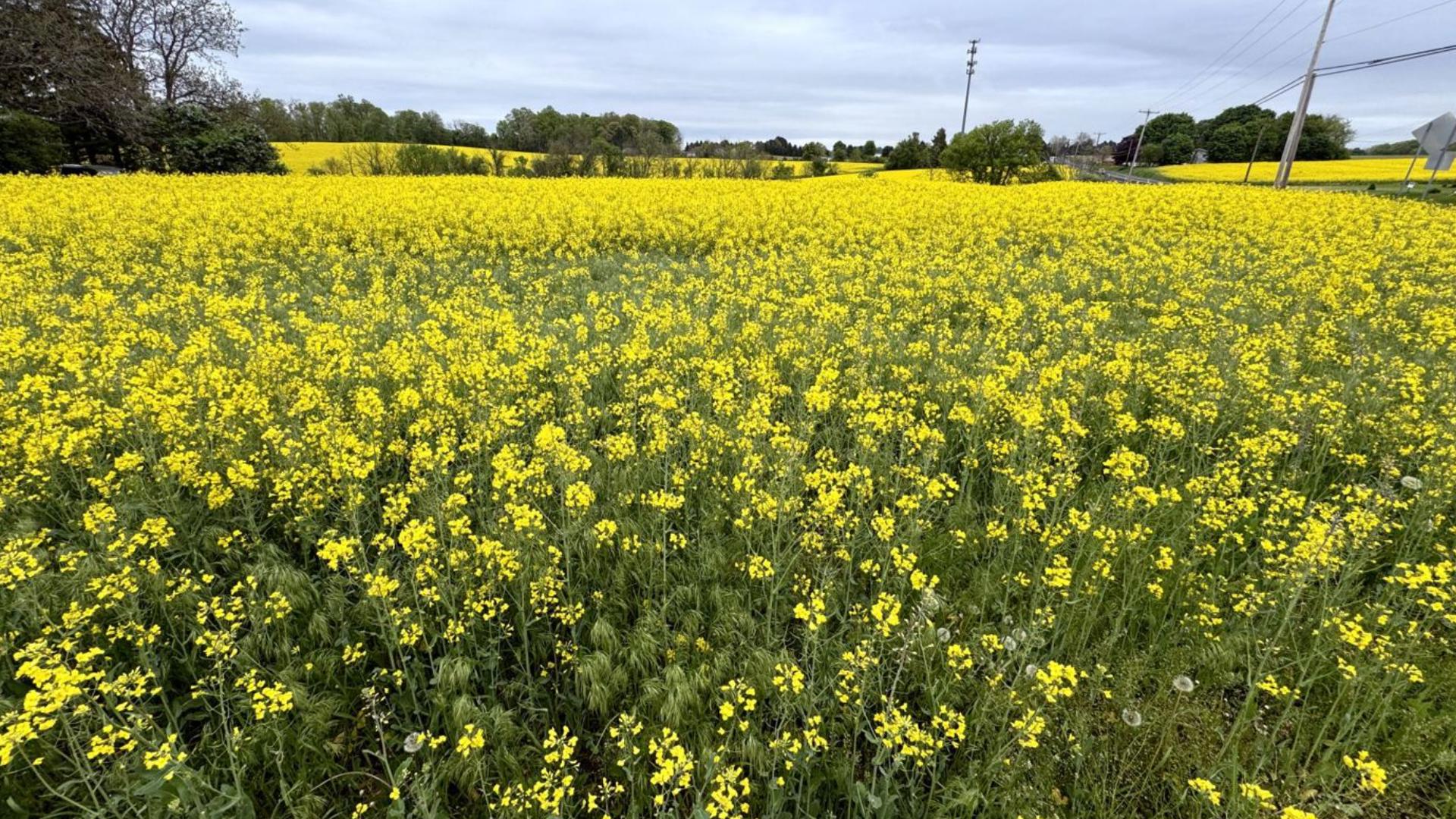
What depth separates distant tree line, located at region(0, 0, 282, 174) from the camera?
94.6 feet

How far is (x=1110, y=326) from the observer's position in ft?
28.1

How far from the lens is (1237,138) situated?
82.2 metres

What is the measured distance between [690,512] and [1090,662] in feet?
8.38

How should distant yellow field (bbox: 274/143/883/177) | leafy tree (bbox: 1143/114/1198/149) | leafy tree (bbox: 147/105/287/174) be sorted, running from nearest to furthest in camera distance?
leafy tree (bbox: 147/105/287/174) < distant yellow field (bbox: 274/143/883/177) < leafy tree (bbox: 1143/114/1198/149)

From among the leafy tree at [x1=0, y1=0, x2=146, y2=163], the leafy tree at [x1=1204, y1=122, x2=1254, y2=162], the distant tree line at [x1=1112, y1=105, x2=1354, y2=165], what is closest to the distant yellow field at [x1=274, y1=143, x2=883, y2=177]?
the leafy tree at [x1=0, y1=0, x2=146, y2=163]

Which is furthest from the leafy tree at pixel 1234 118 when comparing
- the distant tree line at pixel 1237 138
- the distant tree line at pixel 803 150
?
the distant tree line at pixel 803 150

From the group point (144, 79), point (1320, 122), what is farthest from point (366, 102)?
point (1320, 122)

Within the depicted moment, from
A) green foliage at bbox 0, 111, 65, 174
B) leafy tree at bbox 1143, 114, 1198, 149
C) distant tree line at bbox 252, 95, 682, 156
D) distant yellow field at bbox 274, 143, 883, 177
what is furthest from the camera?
leafy tree at bbox 1143, 114, 1198, 149

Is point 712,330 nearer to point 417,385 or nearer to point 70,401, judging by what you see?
point 417,385

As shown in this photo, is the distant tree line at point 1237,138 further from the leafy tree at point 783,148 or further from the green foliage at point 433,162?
the green foliage at point 433,162

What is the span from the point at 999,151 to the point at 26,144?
5320 cm

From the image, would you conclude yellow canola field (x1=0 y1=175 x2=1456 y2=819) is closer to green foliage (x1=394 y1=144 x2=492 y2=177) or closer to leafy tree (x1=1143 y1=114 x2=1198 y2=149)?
green foliage (x1=394 y1=144 x2=492 y2=177)

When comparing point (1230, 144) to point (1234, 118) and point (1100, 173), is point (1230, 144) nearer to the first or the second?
point (1234, 118)

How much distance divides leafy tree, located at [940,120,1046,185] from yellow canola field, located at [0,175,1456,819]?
3580 cm
